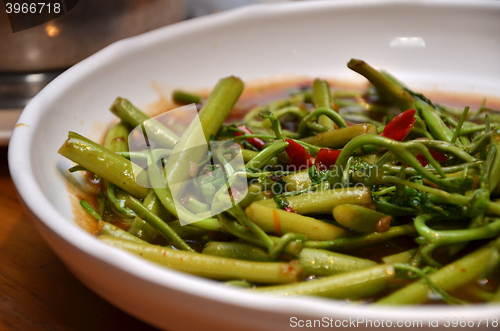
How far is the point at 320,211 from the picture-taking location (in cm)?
111

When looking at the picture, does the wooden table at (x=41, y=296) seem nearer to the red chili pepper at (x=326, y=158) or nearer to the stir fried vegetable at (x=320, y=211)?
the stir fried vegetable at (x=320, y=211)

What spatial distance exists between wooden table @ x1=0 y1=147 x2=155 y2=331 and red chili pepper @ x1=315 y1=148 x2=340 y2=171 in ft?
2.08

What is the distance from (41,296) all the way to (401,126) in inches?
43.1

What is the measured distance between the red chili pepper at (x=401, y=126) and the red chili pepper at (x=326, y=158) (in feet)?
0.51


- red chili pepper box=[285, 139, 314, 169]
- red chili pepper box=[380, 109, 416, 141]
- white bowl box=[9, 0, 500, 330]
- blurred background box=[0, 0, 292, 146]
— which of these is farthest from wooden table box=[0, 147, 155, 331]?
red chili pepper box=[380, 109, 416, 141]

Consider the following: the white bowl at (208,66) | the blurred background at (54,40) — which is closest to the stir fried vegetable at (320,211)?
the white bowl at (208,66)

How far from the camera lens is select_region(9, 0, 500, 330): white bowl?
875 mm

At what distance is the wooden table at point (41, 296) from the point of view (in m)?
1.06

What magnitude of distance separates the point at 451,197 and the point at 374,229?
195mm

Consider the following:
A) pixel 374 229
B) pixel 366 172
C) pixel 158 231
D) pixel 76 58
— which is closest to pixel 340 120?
pixel 366 172

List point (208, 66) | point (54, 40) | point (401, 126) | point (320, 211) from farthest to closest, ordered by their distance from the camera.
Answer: point (208, 66) < point (54, 40) < point (401, 126) < point (320, 211)

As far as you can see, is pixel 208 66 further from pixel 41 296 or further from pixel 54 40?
pixel 41 296

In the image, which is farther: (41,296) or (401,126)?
(401,126)

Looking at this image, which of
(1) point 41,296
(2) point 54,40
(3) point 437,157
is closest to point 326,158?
(3) point 437,157
